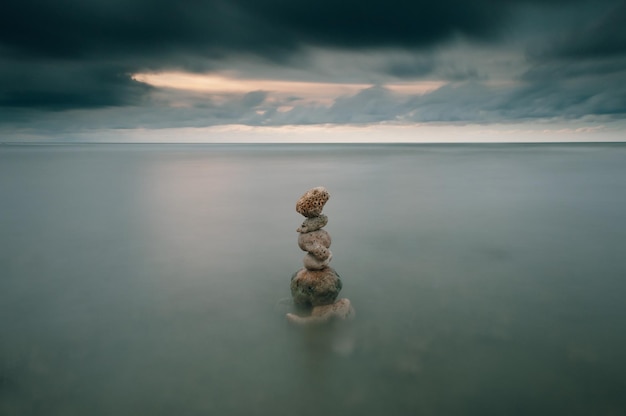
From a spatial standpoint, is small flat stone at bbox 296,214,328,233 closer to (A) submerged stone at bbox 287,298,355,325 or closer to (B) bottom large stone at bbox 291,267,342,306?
(B) bottom large stone at bbox 291,267,342,306

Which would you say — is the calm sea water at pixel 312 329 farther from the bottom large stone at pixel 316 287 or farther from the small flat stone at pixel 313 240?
the small flat stone at pixel 313 240

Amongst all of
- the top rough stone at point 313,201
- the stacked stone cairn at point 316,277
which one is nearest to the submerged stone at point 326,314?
the stacked stone cairn at point 316,277

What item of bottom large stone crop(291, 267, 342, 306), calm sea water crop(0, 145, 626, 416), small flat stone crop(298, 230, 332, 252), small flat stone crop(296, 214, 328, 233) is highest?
small flat stone crop(296, 214, 328, 233)

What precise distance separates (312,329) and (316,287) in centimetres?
95

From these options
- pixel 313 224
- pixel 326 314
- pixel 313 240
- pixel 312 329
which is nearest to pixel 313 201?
pixel 313 224

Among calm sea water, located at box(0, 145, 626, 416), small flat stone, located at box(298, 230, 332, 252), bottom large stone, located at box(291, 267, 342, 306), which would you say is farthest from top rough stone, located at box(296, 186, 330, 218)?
calm sea water, located at box(0, 145, 626, 416)

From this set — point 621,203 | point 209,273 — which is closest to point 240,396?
point 209,273

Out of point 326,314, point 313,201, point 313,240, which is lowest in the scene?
point 326,314

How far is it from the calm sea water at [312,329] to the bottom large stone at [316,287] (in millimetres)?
737

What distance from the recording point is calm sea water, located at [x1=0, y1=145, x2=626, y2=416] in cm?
655

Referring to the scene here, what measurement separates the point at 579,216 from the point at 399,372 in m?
18.5

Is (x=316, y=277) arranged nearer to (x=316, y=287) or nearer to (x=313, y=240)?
(x=316, y=287)

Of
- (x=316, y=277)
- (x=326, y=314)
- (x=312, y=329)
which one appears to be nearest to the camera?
(x=312, y=329)

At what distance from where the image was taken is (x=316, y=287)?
881 cm
